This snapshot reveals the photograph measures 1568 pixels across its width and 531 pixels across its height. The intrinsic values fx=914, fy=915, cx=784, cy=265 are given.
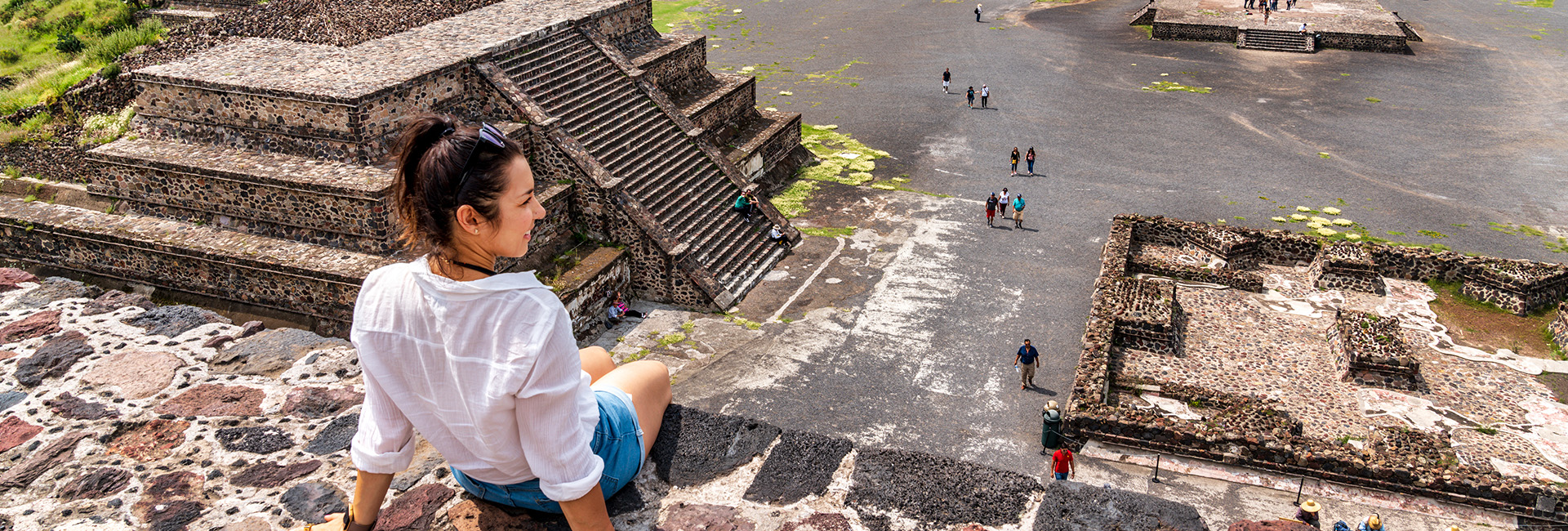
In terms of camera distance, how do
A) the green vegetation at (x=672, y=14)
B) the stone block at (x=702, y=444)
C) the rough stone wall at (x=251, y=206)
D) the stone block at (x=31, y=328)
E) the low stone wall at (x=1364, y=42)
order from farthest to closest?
1. the green vegetation at (x=672, y=14)
2. the low stone wall at (x=1364, y=42)
3. the rough stone wall at (x=251, y=206)
4. the stone block at (x=31, y=328)
5. the stone block at (x=702, y=444)

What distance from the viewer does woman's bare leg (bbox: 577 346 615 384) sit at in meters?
4.92

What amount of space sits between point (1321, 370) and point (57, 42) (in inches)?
948

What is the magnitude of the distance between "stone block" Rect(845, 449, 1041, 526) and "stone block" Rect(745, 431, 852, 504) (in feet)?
0.51

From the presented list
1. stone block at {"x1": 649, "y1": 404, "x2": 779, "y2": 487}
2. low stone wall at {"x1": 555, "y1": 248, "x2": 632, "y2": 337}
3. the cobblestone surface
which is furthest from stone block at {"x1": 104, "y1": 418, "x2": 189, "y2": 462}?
the cobblestone surface

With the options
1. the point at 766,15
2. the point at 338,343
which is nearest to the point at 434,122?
the point at 338,343

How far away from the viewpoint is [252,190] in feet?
43.9

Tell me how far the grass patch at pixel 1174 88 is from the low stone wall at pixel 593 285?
2092 cm

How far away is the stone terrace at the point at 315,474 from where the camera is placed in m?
4.54

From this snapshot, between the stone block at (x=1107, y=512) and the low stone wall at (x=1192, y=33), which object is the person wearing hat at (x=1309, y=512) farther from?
the low stone wall at (x=1192, y=33)

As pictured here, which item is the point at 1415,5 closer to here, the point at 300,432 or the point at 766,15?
the point at 766,15

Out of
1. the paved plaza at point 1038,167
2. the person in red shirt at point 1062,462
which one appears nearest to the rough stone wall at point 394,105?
the paved plaza at point 1038,167

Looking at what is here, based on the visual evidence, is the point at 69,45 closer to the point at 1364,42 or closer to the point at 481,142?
the point at 481,142

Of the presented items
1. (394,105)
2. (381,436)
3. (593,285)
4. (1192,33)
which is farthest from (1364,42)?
(381,436)

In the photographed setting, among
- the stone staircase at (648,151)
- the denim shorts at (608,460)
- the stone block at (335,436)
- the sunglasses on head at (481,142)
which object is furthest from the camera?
the stone staircase at (648,151)
